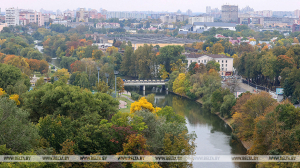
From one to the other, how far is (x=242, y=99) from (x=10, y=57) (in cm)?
2209

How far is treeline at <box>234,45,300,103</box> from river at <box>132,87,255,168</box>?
5.20 m

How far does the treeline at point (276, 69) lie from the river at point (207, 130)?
520 centimetres

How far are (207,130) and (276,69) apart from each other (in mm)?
9948

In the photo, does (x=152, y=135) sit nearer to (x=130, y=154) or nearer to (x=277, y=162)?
(x=130, y=154)

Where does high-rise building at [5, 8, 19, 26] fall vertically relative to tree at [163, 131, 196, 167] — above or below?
above

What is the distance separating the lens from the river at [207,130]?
16109 millimetres

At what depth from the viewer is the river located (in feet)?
52.9

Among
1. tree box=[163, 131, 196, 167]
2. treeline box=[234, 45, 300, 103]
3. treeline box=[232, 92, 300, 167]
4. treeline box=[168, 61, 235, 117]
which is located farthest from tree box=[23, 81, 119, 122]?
treeline box=[234, 45, 300, 103]

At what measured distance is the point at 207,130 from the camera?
64.7 ft

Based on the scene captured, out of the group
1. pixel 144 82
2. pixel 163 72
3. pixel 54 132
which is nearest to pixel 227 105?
pixel 144 82

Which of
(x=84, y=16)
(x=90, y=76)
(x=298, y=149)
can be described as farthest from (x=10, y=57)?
(x=84, y=16)

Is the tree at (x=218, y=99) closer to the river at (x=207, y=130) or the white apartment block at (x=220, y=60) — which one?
the river at (x=207, y=130)

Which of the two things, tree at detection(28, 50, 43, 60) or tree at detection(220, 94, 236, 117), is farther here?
tree at detection(28, 50, 43, 60)

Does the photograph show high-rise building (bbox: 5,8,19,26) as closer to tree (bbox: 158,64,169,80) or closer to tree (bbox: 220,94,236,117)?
tree (bbox: 158,64,169,80)
